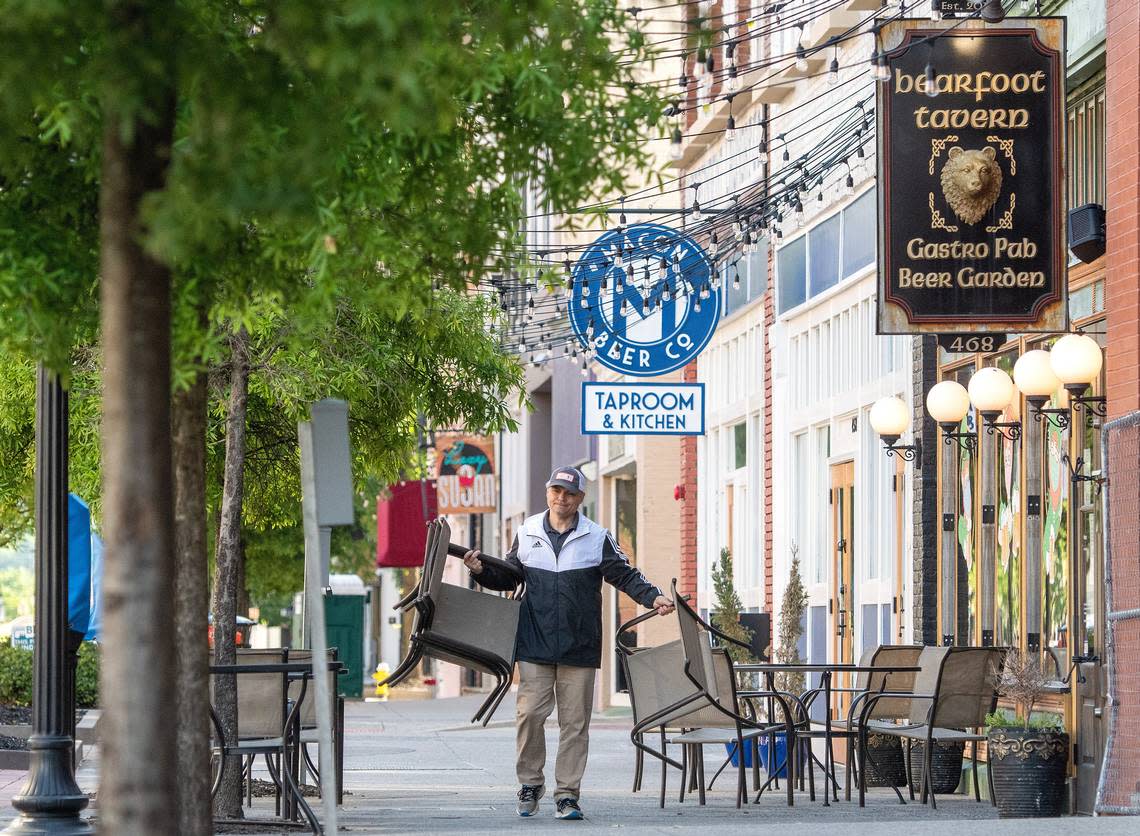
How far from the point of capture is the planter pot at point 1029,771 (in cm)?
1155

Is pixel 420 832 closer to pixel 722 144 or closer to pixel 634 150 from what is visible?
pixel 634 150

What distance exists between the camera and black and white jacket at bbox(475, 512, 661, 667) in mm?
11328

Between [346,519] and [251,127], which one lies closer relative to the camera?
[251,127]

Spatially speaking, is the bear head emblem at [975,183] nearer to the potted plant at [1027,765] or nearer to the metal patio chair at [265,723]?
the potted plant at [1027,765]

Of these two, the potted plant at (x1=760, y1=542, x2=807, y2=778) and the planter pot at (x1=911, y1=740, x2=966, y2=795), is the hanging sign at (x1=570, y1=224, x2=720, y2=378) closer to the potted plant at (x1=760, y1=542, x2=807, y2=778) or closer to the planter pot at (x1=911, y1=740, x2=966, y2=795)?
the potted plant at (x1=760, y1=542, x2=807, y2=778)

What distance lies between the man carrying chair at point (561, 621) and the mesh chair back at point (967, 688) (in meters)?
2.00

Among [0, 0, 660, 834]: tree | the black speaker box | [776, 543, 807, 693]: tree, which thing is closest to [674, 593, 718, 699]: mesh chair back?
the black speaker box

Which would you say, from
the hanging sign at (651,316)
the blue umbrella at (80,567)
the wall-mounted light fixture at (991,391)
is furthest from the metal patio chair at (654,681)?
the hanging sign at (651,316)

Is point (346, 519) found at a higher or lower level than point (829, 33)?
lower

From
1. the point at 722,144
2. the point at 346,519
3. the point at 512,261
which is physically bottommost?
the point at 346,519

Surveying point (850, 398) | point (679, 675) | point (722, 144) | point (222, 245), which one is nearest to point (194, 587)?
point (222, 245)

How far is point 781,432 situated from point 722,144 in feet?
15.0

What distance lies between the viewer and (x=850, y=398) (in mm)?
18062

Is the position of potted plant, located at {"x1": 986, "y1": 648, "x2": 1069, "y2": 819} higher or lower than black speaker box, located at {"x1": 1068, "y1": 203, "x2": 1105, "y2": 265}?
lower
